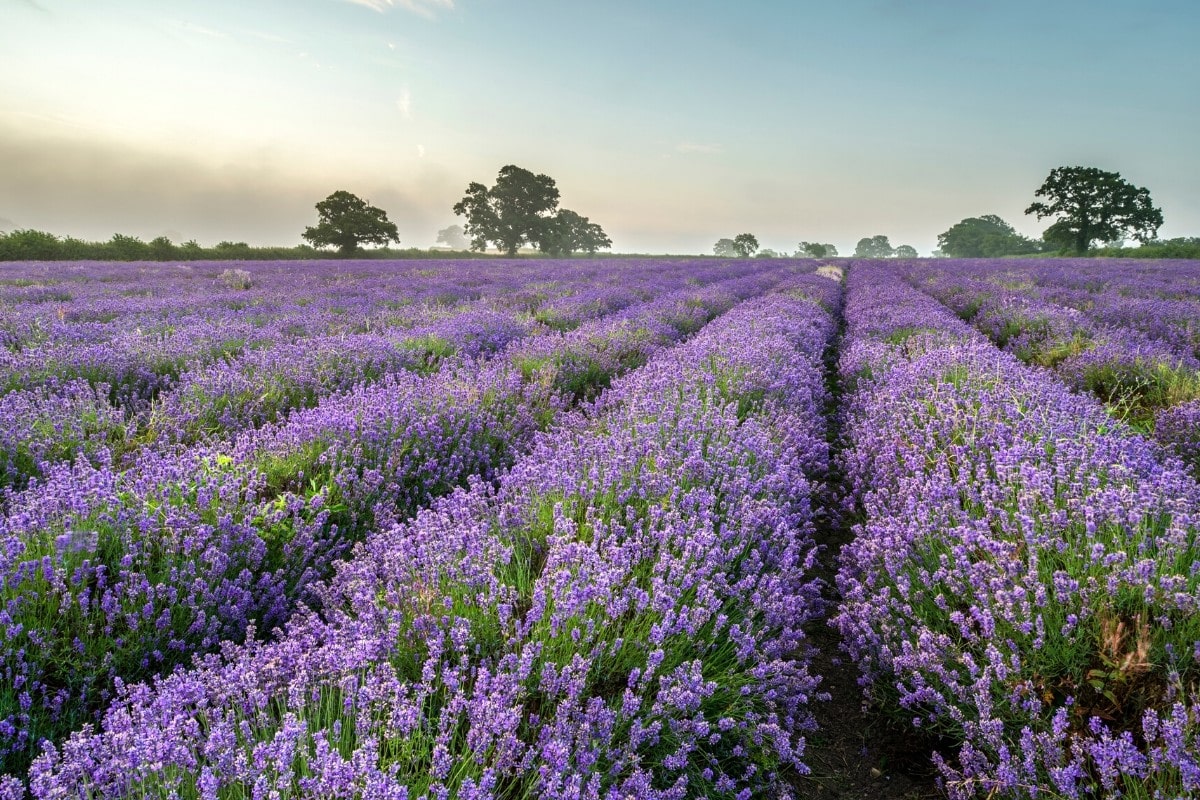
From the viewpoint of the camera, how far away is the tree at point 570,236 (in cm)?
4819

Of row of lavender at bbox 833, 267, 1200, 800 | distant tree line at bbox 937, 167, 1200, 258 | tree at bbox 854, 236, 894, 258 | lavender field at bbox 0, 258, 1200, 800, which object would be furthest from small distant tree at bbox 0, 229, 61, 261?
tree at bbox 854, 236, 894, 258

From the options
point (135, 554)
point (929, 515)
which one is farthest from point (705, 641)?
point (135, 554)

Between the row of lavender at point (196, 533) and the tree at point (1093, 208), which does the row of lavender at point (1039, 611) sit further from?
the tree at point (1093, 208)

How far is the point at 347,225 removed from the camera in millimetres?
34938

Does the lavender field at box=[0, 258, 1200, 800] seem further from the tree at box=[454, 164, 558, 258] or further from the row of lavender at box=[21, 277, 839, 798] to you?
the tree at box=[454, 164, 558, 258]

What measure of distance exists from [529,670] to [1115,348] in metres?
6.64

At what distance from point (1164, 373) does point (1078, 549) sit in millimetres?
4278

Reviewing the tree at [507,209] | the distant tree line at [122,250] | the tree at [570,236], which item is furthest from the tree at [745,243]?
the distant tree line at [122,250]

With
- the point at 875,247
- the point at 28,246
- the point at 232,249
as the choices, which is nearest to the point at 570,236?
the point at 232,249

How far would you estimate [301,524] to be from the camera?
2.55 meters

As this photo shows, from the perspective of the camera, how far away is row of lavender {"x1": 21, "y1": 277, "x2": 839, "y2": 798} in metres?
1.29

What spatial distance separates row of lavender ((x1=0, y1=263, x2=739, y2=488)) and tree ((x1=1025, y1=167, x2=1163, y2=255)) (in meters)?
43.9

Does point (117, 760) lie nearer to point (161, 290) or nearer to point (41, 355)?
point (41, 355)

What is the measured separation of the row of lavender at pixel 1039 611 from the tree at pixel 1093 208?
4742cm
